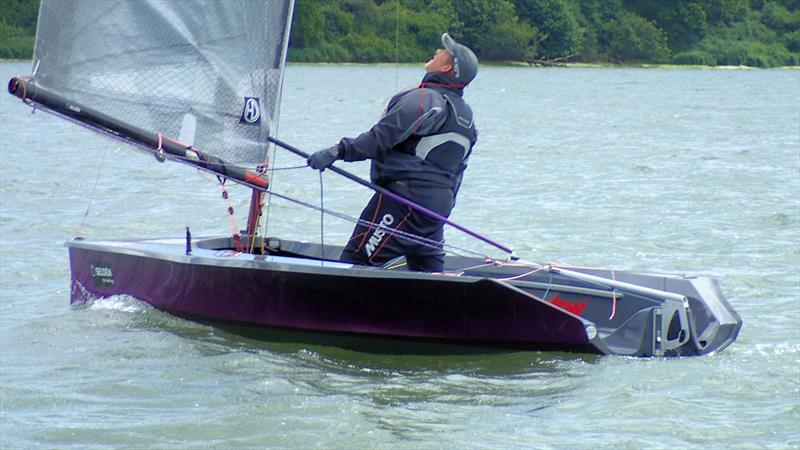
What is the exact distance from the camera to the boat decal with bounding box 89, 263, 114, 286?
8.25m

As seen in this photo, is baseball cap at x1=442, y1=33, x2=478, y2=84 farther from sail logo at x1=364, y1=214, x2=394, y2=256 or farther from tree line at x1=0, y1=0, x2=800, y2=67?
tree line at x1=0, y1=0, x2=800, y2=67

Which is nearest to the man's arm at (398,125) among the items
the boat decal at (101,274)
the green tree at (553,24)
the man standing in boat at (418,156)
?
the man standing in boat at (418,156)

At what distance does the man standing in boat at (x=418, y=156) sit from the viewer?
7.16 m

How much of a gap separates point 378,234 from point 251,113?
0.96m

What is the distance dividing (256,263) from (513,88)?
42.9 meters

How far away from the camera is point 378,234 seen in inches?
297

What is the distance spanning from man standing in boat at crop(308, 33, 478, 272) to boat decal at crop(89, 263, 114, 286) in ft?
5.18

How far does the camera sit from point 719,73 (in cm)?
A: 6944

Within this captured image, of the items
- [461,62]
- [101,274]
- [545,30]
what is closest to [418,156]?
[461,62]

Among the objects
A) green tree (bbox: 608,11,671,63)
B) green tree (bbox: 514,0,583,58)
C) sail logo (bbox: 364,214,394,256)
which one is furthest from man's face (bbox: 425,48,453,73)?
green tree (bbox: 608,11,671,63)

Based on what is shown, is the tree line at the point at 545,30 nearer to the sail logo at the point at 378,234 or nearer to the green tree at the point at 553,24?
the green tree at the point at 553,24

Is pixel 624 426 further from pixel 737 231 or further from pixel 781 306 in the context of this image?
pixel 737 231

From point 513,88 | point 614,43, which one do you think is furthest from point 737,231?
point 614,43

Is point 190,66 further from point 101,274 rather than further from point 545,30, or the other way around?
point 545,30
